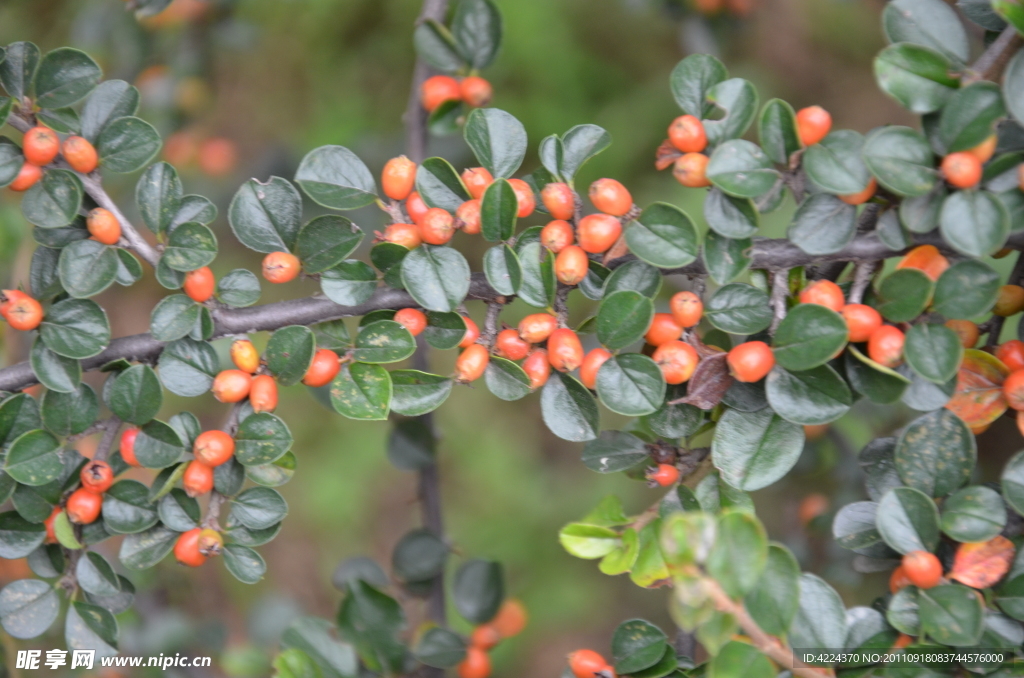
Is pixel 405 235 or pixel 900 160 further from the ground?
pixel 900 160

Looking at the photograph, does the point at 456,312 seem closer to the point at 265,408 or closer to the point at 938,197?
the point at 265,408

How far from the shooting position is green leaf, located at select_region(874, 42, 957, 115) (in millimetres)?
844

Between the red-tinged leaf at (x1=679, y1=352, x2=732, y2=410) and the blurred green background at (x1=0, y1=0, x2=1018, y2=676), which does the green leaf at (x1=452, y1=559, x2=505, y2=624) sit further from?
the red-tinged leaf at (x1=679, y1=352, x2=732, y2=410)

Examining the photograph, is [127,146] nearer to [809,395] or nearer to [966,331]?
[809,395]

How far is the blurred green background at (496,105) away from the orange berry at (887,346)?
153cm

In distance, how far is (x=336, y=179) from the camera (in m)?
1.04

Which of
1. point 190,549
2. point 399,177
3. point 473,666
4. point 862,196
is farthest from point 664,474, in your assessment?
point 473,666

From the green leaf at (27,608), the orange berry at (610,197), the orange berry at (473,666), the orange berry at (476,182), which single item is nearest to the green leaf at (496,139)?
the orange berry at (476,182)

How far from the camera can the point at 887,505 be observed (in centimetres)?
88

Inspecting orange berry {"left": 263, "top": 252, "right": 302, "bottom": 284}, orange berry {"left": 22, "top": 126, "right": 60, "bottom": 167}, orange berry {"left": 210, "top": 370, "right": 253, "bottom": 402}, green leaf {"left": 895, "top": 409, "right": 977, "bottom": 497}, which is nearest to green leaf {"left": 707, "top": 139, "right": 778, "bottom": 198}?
Result: green leaf {"left": 895, "top": 409, "right": 977, "bottom": 497}

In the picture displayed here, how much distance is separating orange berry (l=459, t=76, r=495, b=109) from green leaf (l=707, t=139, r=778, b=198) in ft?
2.32

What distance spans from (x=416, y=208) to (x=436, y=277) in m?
0.13

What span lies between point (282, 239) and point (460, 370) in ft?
1.16

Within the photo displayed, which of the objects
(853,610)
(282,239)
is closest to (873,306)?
(853,610)
